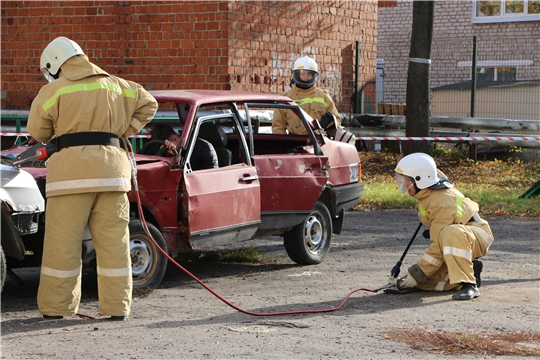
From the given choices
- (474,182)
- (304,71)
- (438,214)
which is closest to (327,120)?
(304,71)

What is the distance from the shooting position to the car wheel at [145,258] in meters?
7.09

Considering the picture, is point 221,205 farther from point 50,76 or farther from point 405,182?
point 50,76

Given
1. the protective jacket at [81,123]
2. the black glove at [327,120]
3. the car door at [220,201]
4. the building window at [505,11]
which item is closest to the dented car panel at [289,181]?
the car door at [220,201]

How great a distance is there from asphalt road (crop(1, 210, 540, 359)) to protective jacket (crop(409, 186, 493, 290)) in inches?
7.2

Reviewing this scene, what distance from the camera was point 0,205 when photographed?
627cm

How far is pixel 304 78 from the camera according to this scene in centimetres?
1110

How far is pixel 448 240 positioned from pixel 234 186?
191 centimetres

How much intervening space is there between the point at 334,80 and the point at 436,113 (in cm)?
307

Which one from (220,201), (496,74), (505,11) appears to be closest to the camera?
(220,201)

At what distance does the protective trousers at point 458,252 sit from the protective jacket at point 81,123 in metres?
2.64

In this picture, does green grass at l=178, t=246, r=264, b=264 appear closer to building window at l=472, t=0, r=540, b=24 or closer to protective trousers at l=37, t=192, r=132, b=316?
protective trousers at l=37, t=192, r=132, b=316

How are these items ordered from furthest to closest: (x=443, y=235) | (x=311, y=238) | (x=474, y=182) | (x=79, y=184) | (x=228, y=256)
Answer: (x=474, y=182) < (x=228, y=256) < (x=311, y=238) < (x=443, y=235) < (x=79, y=184)

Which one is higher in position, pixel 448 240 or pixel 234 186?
pixel 234 186

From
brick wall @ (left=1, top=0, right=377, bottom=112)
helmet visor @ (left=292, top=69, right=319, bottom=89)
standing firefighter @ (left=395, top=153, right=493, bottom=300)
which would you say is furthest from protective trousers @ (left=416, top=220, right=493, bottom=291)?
brick wall @ (left=1, top=0, right=377, bottom=112)
